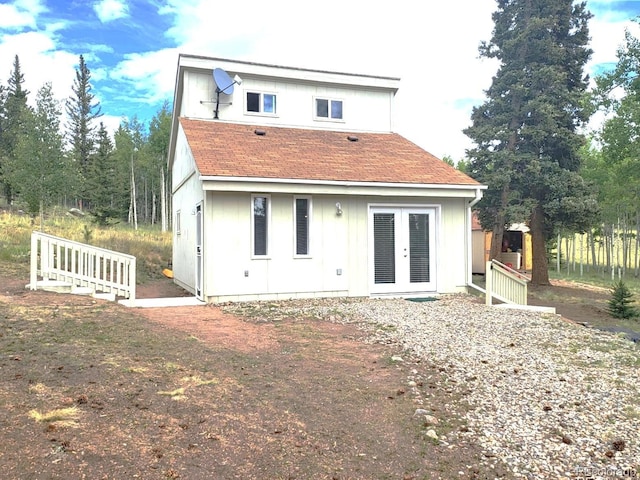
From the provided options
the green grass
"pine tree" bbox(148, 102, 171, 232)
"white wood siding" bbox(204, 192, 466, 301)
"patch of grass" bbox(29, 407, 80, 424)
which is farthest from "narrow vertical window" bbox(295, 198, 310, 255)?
"pine tree" bbox(148, 102, 171, 232)

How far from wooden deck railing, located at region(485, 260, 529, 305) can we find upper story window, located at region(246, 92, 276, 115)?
764cm

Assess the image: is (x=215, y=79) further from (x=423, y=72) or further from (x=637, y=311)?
(x=637, y=311)

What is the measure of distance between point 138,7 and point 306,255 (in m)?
9.81

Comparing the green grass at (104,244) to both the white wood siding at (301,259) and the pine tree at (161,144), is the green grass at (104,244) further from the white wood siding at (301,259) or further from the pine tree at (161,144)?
the pine tree at (161,144)

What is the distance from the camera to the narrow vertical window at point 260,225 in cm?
1015

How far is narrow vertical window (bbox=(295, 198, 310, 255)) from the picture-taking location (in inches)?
411

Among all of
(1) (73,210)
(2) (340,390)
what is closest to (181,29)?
(2) (340,390)

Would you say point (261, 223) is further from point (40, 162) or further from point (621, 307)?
point (40, 162)

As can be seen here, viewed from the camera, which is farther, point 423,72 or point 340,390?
point 423,72

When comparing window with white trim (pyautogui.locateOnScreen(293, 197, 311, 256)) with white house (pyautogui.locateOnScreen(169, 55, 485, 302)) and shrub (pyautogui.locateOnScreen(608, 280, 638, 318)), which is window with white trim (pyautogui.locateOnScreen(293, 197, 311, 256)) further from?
shrub (pyautogui.locateOnScreen(608, 280, 638, 318))

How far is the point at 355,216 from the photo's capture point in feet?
35.6

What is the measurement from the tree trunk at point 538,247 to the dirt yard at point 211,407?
43.9ft

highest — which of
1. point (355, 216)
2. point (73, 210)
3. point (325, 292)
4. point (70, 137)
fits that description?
point (70, 137)

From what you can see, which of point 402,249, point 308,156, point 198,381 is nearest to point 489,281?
point 402,249
